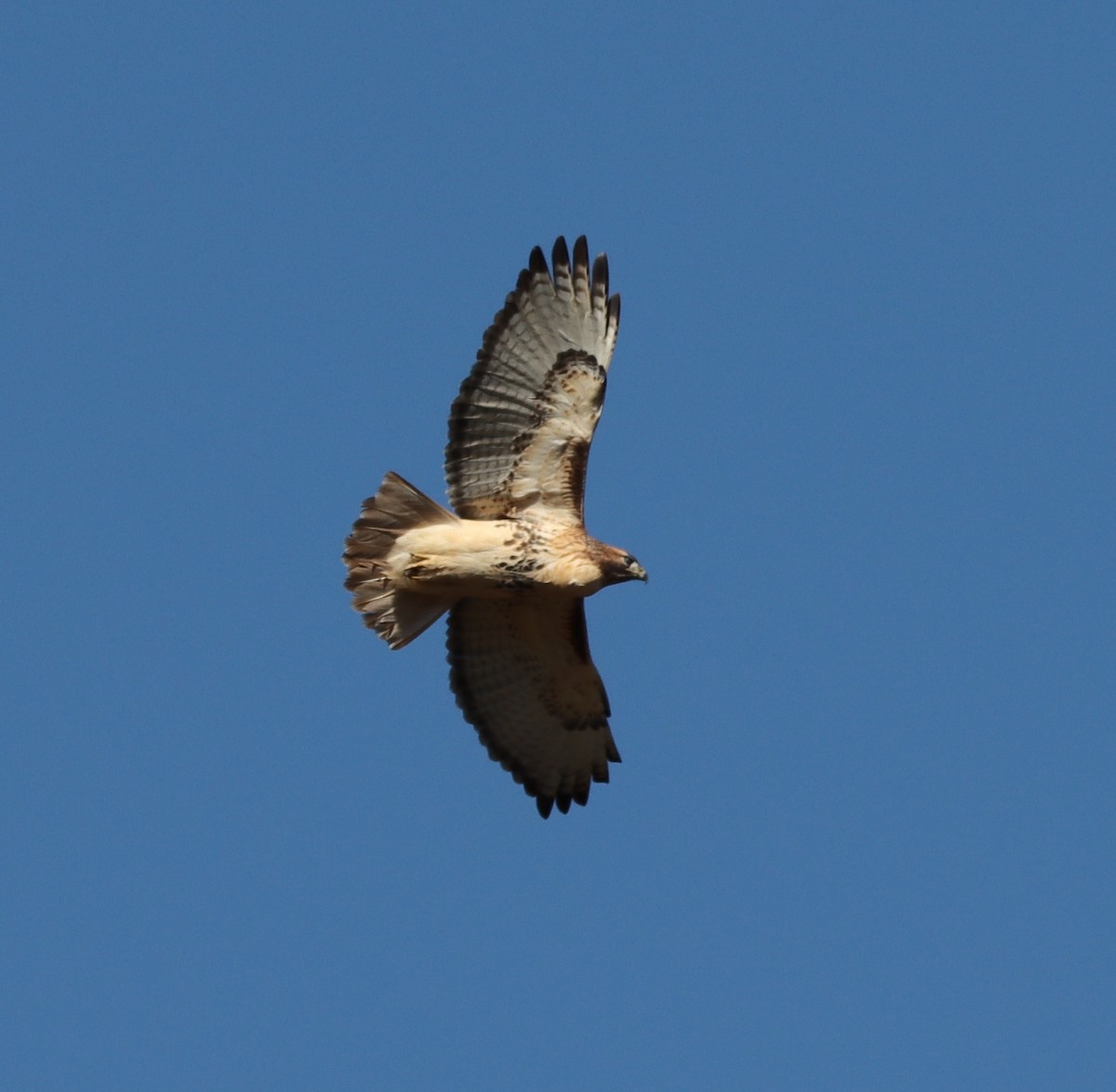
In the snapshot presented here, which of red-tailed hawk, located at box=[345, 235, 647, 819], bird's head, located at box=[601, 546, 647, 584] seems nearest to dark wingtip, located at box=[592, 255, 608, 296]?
red-tailed hawk, located at box=[345, 235, 647, 819]

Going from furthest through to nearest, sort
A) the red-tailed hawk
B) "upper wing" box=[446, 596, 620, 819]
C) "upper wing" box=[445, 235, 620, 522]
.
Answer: "upper wing" box=[446, 596, 620, 819], "upper wing" box=[445, 235, 620, 522], the red-tailed hawk

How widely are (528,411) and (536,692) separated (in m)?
2.11

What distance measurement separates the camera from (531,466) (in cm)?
1353

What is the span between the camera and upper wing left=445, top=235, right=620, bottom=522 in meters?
13.5

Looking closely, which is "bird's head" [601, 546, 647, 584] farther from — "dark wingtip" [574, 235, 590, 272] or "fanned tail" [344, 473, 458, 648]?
"dark wingtip" [574, 235, 590, 272]

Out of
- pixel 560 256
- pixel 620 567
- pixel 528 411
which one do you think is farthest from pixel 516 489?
pixel 560 256

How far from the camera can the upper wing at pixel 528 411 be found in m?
13.5

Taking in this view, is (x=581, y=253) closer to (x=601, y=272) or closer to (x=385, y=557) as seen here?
(x=601, y=272)

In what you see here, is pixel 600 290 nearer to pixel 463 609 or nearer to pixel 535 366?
pixel 535 366

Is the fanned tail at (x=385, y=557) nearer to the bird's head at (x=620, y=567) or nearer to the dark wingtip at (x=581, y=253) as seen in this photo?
the bird's head at (x=620, y=567)

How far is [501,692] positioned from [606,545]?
1.64m

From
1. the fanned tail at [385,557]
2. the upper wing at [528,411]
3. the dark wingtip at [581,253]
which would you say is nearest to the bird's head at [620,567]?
the upper wing at [528,411]

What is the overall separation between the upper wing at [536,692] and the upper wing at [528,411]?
2.47 feet

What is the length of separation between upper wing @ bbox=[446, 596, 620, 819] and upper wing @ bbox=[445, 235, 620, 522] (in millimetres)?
754
